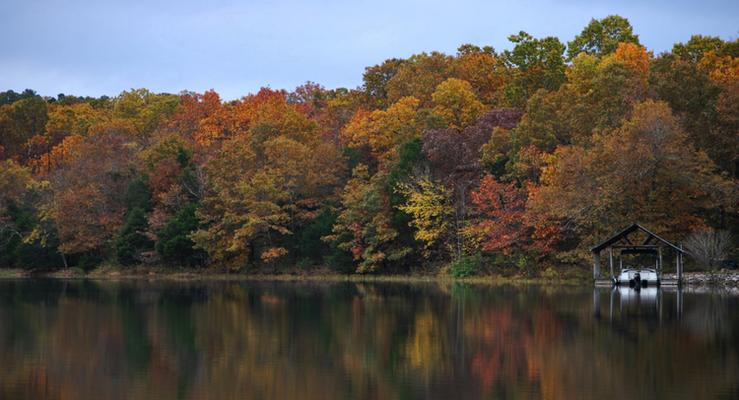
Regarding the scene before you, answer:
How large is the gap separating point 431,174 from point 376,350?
36.1 meters

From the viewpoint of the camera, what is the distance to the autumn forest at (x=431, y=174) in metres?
40.6

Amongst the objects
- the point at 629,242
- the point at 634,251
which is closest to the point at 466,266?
the point at 634,251

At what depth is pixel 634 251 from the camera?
4000 cm

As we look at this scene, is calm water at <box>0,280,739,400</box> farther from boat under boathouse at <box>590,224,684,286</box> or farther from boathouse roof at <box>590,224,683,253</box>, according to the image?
boat under boathouse at <box>590,224,684,286</box>

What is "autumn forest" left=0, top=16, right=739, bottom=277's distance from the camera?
133ft

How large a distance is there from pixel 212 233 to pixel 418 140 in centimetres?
1663

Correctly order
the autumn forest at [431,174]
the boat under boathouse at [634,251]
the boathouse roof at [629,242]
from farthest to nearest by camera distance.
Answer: the autumn forest at [431,174] < the boat under boathouse at [634,251] < the boathouse roof at [629,242]

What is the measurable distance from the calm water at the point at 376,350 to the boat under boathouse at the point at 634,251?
974 cm

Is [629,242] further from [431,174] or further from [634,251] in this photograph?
[431,174]

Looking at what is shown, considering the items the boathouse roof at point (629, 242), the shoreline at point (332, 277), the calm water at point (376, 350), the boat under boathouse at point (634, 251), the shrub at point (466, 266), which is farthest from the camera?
the shrub at point (466, 266)

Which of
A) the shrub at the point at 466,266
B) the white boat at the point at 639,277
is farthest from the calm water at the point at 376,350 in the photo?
the shrub at the point at 466,266

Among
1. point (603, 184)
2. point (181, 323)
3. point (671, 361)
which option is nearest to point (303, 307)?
point (181, 323)

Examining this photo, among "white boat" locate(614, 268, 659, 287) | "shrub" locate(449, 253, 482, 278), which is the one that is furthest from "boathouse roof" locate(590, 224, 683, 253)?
"shrub" locate(449, 253, 482, 278)

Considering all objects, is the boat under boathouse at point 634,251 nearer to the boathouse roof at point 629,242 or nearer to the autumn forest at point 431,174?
the boathouse roof at point 629,242
